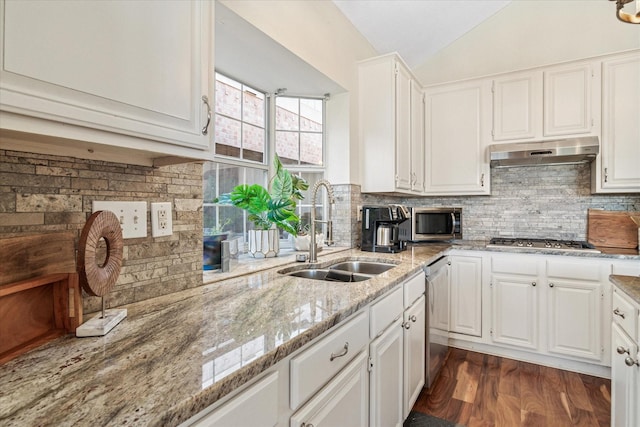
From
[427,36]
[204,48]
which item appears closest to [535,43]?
[427,36]

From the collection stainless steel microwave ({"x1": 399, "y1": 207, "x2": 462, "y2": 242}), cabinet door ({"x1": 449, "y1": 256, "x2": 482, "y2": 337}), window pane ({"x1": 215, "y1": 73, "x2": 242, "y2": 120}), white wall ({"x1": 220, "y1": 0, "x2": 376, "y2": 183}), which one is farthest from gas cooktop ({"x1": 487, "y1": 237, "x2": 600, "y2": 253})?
window pane ({"x1": 215, "y1": 73, "x2": 242, "y2": 120})

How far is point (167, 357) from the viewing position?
713mm

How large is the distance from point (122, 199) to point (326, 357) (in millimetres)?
850

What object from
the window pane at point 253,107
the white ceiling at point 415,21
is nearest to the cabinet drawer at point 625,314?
the window pane at point 253,107

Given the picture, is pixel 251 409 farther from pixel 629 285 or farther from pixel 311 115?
pixel 311 115

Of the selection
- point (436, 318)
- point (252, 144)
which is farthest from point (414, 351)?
point (252, 144)

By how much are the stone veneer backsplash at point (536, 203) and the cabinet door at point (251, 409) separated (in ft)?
6.98

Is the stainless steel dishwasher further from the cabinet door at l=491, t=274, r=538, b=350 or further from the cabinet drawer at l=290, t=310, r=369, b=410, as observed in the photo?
the cabinet drawer at l=290, t=310, r=369, b=410

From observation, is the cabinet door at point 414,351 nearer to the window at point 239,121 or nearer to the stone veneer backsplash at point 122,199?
the stone veneer backsplash at point 122,199

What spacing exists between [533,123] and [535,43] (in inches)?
34.6

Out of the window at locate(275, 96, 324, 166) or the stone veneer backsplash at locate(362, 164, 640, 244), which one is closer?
the window at locate(275, 96, 324, 166)

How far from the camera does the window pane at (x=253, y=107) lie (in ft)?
7.28

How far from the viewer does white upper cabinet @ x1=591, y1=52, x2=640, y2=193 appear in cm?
247

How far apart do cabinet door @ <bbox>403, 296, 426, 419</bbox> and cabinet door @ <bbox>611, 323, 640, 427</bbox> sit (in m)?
0.86
